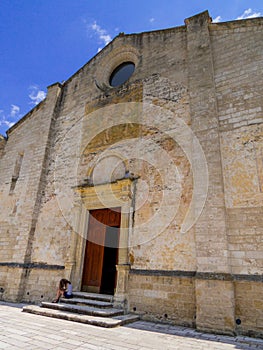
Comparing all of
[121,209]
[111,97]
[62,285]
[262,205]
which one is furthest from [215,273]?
[111,97]

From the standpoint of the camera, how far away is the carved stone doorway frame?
6.01m

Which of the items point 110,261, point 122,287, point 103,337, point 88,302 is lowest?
point 103,337

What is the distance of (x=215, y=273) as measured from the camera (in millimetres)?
4812

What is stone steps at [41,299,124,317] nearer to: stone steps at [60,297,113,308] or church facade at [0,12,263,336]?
stone steps at [60,297,113,308]

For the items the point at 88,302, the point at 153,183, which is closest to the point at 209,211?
the point at 153,183

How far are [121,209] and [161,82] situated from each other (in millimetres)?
3959

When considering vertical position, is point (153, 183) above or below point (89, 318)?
above

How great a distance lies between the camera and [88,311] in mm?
5215

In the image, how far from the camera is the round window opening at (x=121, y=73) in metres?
8.95

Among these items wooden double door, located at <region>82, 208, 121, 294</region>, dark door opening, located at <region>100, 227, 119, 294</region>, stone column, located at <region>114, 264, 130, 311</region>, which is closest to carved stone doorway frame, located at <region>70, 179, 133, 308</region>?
stone column, located at <region>114, 264, 130, 311</region>

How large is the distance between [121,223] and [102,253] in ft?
3.68

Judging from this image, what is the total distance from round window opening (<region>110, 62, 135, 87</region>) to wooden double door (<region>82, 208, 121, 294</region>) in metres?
4.75

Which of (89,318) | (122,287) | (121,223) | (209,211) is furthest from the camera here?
(121,223)

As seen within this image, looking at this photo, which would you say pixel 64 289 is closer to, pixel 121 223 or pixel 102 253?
pixel 102 253
